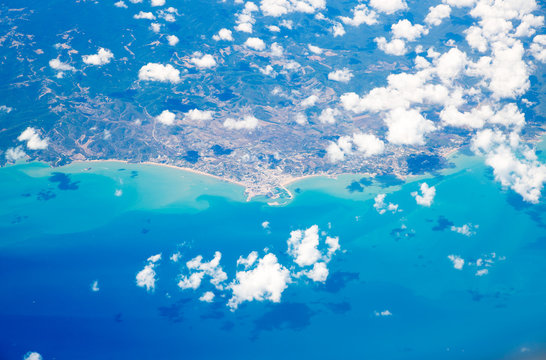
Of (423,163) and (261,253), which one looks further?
(423,163)

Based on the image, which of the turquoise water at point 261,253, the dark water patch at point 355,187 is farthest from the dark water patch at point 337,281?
the dark water patch at point 355,187

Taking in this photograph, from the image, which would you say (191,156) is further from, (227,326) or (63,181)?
(227,326)

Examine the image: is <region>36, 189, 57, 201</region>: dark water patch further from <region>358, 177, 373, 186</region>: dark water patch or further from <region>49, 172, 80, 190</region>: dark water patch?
<region>358, 177, 373, 186</region>: dark water patch

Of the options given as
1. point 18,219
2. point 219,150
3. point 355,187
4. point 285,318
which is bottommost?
point 285,318

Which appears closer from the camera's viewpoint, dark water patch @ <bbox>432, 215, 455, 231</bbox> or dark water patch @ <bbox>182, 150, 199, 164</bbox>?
dark water patch @ <bbox>432, 215, 455, 231</bbox>

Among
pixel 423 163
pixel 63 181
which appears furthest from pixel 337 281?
pixel 63 181

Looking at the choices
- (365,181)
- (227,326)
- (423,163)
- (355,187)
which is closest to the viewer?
(227,326)

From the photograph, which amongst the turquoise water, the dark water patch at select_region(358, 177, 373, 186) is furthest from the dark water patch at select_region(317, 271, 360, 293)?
the dark water patch at select_region(358, 177, 373, 186)
